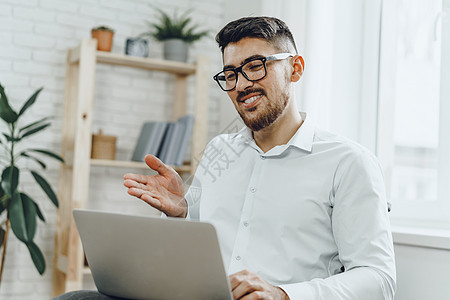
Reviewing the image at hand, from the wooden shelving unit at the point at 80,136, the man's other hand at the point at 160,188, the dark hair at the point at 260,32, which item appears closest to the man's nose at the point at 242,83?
the dark hair at the point at 260,32

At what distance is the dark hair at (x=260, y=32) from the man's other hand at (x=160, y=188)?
1.44 ft

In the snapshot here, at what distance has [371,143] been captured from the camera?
91.3 inches

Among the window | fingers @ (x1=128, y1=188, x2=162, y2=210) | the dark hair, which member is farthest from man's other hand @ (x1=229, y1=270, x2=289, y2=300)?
the window

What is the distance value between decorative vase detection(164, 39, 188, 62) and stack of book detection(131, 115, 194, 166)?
0.35 m

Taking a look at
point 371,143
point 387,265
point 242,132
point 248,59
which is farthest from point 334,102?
point 387,265

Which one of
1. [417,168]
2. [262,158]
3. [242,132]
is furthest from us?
[417,168]

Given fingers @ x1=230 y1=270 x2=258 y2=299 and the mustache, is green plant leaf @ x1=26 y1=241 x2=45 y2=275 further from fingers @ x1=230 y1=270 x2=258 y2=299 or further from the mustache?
fingers @ x1=230 y1=270 x2=258 y2=299

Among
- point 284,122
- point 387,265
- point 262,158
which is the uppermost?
point 284,122

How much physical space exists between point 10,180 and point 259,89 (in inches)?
57.1

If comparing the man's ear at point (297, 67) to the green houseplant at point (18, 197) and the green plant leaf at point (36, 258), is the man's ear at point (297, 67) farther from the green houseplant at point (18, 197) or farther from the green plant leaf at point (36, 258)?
the green plant leaf at point (36, 258)

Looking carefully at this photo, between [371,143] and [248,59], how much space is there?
0.92 m

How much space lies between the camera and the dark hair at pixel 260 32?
1.63m

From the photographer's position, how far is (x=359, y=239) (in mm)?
1403

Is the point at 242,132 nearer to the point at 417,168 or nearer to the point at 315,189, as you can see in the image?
the point at 315,189
